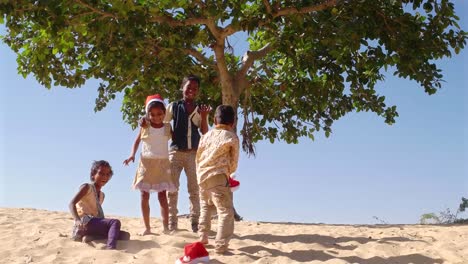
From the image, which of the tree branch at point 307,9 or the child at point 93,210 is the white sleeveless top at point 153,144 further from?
the tree branch at point 307,9

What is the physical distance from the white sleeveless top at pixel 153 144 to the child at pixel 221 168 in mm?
1047

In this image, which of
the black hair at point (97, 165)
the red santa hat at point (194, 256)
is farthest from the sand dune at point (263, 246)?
the black hair at point (97, 165)

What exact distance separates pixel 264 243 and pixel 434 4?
5425mm

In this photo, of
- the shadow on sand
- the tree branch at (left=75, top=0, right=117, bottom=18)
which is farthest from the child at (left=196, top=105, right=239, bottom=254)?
the tree branch at (left=75, top=0, right=117, bottom=18)

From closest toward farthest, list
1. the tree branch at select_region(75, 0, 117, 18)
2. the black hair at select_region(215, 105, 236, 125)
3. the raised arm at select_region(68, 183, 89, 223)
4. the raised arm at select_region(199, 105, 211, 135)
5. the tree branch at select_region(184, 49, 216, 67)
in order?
the black hair at select_region(215, 105, 236, 125) < the raised arm at select_region(68, 183, 89, 223) < the raised arm at select_region(199, 105, 211, 135) < the tree branch at select_region(75, 0, 117, 18) < the tree branch at select_region(184, 49, 216, 67)

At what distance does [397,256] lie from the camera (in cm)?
661

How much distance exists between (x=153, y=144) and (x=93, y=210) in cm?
122

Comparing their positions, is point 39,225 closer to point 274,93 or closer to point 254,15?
point 254,15

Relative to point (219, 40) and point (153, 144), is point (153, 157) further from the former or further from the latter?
point (219, 40)

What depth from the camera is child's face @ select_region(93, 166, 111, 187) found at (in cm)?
670

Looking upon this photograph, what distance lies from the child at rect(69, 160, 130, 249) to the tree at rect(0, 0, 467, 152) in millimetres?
2430

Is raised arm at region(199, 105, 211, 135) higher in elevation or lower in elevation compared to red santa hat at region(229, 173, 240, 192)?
higher

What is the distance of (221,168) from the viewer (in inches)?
237

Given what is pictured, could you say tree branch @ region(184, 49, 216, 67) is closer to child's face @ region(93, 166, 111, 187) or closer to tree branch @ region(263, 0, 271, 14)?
tree branch @ region(263, 0, 271, 14)
